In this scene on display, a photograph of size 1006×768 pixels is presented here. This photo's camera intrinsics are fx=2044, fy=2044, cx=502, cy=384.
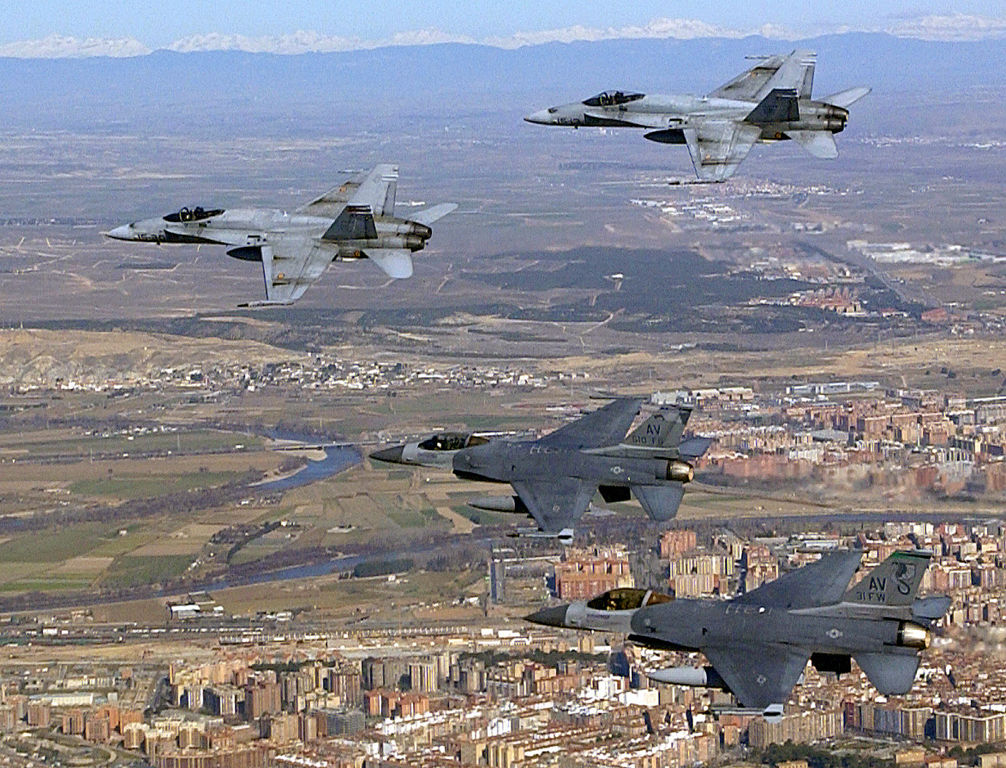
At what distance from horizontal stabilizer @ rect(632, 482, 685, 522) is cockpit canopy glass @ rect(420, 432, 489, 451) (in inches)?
104

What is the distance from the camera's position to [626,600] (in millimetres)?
24953

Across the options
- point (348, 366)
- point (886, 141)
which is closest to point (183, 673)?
point (348, 366)

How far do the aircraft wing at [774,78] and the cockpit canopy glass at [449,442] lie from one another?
25.3ft

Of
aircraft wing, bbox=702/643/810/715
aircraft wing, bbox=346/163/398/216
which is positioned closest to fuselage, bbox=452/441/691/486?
aircraft wing, bbox=702/643/810/715

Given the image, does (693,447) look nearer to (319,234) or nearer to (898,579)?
(898,579)

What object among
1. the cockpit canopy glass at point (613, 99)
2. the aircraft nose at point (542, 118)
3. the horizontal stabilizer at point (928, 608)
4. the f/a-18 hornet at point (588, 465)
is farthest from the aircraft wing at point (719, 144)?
the horizontal stabilizer at point (928, 608)

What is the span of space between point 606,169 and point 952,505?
75.1 metres

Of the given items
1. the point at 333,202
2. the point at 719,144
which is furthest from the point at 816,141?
the point at 333,202

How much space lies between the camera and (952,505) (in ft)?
189

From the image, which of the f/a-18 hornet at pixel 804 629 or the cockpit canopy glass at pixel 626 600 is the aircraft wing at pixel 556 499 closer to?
the cockpit canopy glass at pixel 626 600

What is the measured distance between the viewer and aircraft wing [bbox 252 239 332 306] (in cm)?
2869

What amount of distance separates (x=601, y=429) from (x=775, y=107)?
6.73 metres

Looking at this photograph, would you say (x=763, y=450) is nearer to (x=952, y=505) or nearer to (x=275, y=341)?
(x=952, y=505)

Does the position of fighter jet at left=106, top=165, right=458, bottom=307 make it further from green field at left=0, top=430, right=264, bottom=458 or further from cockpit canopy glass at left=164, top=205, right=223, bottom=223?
green field at left=0, top=430, right=264, bottom=458
